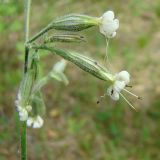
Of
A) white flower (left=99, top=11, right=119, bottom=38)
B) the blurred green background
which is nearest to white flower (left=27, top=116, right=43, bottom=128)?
white flower (left=99, top=11, right=119, bottom=38)

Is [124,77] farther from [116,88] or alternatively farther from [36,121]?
[36,121]

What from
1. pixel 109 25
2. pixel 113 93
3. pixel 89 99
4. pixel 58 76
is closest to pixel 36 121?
pixel 58 76

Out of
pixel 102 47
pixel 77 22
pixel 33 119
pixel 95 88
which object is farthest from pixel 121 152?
pixel 77 22

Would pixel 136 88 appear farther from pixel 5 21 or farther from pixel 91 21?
pixel 91 21

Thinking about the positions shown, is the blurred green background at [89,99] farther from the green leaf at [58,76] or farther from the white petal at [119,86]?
the white petal at [119,86]

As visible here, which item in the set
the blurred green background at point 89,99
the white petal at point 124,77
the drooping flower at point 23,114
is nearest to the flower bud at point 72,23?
the white petal at point 124,77

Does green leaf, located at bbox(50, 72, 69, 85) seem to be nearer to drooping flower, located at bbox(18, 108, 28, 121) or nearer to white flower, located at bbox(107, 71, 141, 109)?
drooping flower, located at bbox(18, 108, 28, 121)
